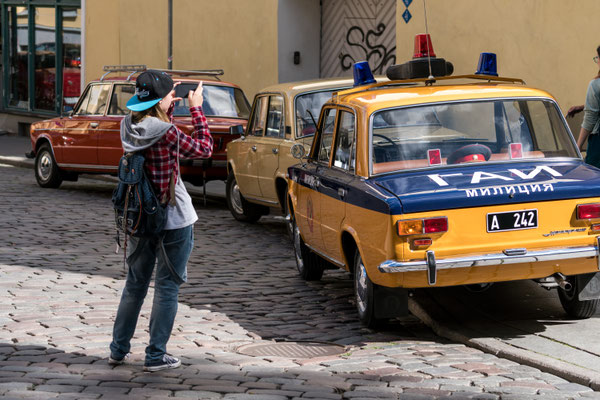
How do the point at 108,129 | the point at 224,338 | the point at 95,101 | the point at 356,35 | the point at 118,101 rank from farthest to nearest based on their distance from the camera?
the point at 356,35 → the point at 95,101 → the point at 118,101 → the point at 108,129 → the point at 224,338

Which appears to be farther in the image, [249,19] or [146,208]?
[249,19]

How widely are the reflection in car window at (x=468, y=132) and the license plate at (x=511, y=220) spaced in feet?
2.80

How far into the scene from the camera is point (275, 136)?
12547 millimetres

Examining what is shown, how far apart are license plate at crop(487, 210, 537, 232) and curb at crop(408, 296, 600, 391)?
0.75m

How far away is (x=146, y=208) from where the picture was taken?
611 centimetres

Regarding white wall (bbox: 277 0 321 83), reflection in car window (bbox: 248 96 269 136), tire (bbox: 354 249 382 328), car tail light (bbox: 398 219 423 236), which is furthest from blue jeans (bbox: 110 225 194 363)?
white wall (bbox: 277 0 321 83)

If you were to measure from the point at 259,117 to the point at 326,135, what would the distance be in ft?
13.6

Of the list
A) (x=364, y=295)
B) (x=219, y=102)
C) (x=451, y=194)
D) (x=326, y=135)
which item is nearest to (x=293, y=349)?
(x=364, y=295)

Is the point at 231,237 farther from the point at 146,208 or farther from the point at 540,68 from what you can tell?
the point at 146,208

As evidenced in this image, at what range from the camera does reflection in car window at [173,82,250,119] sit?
15.7m

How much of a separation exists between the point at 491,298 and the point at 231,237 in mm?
4790

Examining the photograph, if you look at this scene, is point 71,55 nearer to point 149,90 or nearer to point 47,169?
point 47,169

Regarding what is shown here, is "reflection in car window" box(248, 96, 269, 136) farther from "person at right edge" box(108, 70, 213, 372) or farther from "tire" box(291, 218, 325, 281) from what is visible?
"person at right edge" box(108, 70, 213, 372)

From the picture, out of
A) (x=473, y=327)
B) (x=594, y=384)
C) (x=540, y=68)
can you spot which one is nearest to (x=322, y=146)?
(x=473, y=327)
